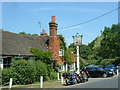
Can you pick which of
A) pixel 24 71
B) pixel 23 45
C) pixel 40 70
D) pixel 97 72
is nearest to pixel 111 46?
pixel 97 72

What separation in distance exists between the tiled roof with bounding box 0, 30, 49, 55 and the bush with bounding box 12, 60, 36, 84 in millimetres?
2762

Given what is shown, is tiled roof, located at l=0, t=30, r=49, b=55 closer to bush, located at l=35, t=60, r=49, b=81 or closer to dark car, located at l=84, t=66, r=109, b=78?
bush, located at l=35, t=60, r=49, b=81

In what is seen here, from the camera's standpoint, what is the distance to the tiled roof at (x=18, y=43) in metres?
23.4

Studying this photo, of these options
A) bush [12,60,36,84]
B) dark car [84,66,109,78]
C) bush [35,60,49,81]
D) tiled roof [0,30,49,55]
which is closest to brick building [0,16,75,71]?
tiled roof [0,30,49,55]

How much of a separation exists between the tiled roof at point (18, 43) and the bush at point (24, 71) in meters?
2.76

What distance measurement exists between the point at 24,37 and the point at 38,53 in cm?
685

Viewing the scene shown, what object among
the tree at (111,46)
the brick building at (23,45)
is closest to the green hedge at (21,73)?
the brick building at (23,45)

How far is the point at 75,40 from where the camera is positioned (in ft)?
85.5

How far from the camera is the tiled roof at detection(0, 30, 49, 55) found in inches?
921

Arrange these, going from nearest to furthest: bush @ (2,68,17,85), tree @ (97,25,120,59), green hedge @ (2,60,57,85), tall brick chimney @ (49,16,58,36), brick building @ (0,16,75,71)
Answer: bush @ (2,68,17,85) → green hedge @ (2,60,57,85) → brick building @ (0,16,75,71) → tall brick chimney @ (49,16,58,36) → tree @ (97,25,120,59)

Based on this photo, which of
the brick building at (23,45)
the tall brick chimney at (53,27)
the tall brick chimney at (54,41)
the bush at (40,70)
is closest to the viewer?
the bush at (40,70)

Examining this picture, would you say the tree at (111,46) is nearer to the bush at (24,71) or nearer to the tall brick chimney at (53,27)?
the tall brick chimney at (53,27)

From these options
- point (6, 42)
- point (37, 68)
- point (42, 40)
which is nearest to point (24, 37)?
point (42, 40)

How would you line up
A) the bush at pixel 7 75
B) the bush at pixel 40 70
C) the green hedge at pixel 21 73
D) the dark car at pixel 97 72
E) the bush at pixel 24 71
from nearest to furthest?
the bush at pixel 7 75 < the green hedge at pixel 21 73 < the bush at pixel 24 71 < the bush at pixel 40 70 < the dark car at pixel 97 72
